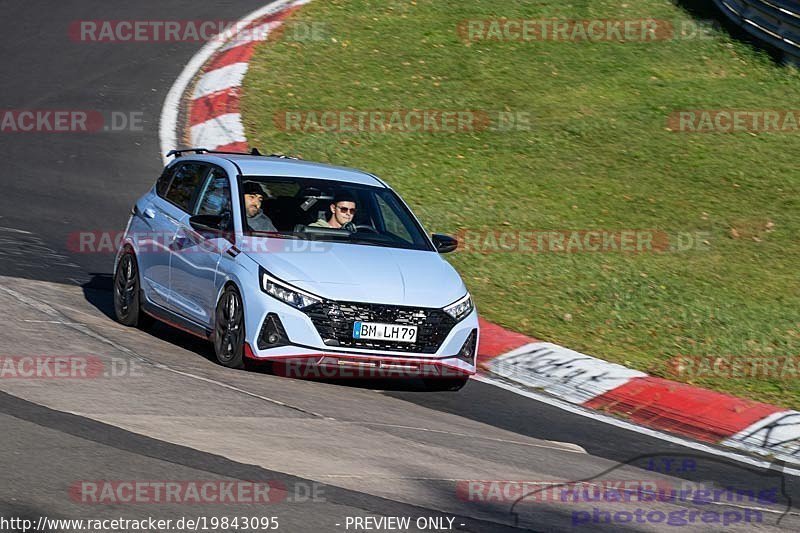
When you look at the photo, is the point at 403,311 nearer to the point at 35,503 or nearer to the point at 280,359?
the point at 280,359

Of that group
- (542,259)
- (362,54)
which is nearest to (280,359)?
(542,259)

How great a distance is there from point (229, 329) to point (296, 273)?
2.28 ft

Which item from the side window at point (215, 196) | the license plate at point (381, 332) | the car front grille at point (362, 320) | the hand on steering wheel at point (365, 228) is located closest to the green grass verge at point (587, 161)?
the hand on steering wheel at point (365, 228)

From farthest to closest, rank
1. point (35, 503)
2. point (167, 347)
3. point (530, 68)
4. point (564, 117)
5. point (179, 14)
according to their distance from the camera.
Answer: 1. point (179, 14)
2. point (530, 68)
3. point (564, 117)
4. point (167, 347)
5. point (35, 503)

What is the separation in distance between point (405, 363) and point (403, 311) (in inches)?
14.9

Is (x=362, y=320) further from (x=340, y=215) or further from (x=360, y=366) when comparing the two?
(x=340, y=215)

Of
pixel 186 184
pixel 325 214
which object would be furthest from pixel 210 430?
pixel 186 184

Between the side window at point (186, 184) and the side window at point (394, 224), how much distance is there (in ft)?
4.95

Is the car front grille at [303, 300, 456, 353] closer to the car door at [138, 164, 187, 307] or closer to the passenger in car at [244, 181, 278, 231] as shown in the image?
the passenger in car at [244, 181, 278, 231]

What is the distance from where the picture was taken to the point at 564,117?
17906 mm

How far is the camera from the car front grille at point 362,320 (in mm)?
8961

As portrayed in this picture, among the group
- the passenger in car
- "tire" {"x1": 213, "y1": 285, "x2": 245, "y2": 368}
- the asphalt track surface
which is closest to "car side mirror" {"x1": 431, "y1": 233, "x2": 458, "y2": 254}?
the asphalt track surface

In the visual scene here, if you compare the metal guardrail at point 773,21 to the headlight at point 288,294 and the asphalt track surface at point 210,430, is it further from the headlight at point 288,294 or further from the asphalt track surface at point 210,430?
the headlight at point 288,294

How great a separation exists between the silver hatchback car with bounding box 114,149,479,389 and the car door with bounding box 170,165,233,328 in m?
0.01
